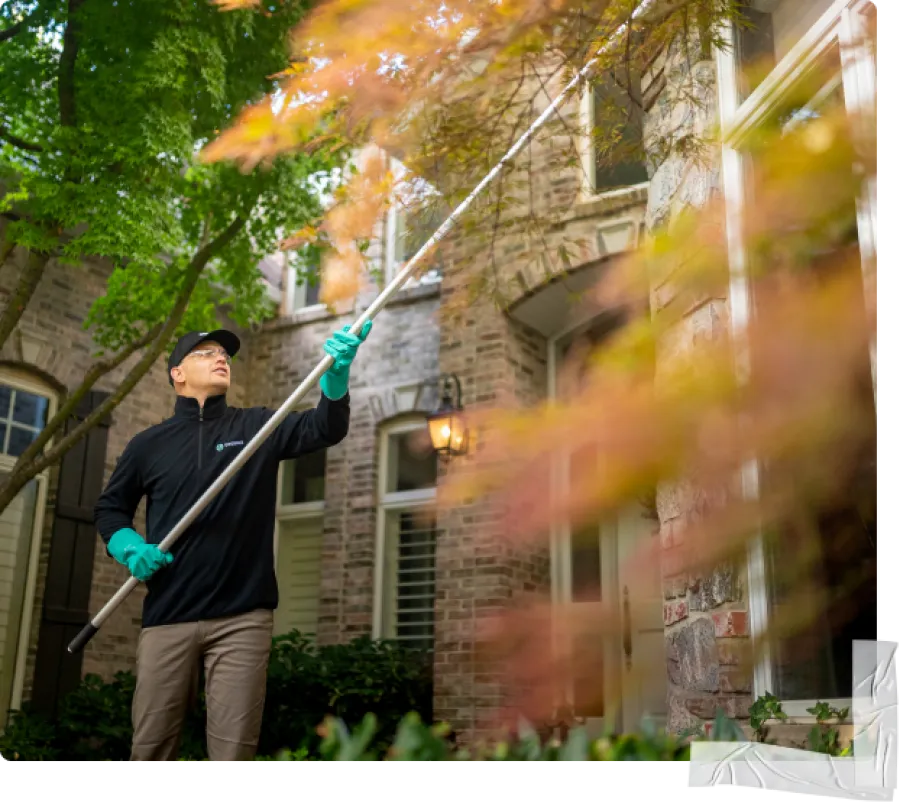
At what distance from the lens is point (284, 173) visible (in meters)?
4.39

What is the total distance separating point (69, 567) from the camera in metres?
5.16

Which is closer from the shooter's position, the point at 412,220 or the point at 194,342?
the point at 194,342

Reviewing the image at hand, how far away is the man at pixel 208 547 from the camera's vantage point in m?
2.17

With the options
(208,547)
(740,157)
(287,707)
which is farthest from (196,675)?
(287,707)

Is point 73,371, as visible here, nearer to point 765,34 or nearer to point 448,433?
point 448,433

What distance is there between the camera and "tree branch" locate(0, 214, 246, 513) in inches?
157

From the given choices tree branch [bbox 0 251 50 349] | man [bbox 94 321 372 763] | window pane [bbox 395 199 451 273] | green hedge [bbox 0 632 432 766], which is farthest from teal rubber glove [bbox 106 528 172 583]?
green hedge [bbox 0 632 432 766]

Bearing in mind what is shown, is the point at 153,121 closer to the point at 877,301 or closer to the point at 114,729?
the point at 114,729

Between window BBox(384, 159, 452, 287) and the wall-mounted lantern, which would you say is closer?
window BBox(384, 159, 452, 287)

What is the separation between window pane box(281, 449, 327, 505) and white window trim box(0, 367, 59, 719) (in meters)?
1.53

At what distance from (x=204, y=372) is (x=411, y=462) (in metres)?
3.45

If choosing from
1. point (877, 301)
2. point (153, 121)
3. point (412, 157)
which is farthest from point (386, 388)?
point (877, 301)

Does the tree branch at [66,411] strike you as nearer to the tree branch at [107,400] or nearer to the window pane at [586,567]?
the tree branch at [107,400]

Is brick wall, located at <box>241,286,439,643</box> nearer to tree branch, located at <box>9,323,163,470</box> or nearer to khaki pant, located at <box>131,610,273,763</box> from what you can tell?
tree branch, located at <box>9,323,163,470</box>
